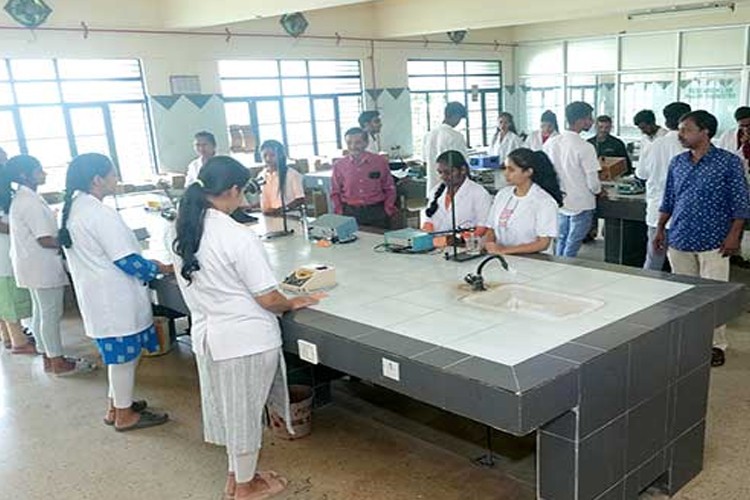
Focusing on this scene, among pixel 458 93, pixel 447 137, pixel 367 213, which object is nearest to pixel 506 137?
pixel 447 137

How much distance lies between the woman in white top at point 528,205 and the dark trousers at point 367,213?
1661mm

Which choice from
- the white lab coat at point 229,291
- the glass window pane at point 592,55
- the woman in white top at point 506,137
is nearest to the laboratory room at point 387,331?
the white lab coat at point 229,291

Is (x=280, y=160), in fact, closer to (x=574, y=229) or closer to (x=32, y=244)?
(x=32, y=244)

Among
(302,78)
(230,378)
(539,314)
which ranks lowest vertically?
(230,378)

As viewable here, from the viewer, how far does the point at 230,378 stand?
7.48ft

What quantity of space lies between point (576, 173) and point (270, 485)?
9.80 ft

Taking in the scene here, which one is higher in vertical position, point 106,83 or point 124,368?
point 106,83

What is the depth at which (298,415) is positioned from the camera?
299 centimetres

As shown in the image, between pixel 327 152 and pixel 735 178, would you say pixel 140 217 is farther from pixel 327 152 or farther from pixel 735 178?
pixel 327 152

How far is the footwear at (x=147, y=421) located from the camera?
10.5 ft

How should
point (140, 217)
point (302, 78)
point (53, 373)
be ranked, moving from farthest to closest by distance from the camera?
1. point (302, 78)
2. point (140, 217)
3. point (53, 373)

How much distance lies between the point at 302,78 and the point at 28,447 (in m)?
7.88

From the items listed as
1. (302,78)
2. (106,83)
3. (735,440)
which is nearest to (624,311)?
(735,440)

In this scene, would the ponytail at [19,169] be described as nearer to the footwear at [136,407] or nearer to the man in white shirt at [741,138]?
the footwear at [136,407]
